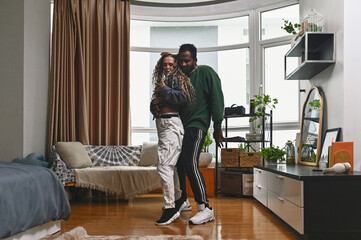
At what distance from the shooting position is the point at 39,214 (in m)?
2.48

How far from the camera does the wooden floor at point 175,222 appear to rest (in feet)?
9.23

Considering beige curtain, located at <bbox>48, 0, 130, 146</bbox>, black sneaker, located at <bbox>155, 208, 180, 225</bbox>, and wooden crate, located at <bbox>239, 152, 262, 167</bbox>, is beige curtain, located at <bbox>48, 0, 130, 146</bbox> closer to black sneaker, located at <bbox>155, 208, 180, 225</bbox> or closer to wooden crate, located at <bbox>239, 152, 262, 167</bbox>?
wooden crate, located at <bbox>239, 152, 262, 167</bbox>

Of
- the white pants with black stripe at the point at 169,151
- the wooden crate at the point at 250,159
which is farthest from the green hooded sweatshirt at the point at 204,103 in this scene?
the wooden crate at the point at 250,159

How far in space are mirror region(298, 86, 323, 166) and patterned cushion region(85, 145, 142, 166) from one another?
204 centimetres

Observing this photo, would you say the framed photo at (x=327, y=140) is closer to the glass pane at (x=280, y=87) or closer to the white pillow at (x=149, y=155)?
the glass pane at (x=280, y=87)

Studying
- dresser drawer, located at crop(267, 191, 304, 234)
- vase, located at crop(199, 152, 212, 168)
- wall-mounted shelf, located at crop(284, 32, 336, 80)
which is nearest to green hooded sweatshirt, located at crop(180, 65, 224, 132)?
dresser drawer, located at crop(267, 191, 304, 234)

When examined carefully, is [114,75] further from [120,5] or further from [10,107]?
[10,107]

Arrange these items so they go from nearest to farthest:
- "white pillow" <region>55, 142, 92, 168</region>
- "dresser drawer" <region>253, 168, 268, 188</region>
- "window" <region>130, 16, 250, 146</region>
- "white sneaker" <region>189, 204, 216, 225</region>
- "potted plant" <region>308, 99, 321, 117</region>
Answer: "white sneaker" <region>189, 204, 216, 225</region>, "dresser drawer" <region>253, 168, 268, 188</region>, "potted plant" <region>308, 99, 321, 117</region>, "white pillow" <region>55, 142, 92, 168</region>, "window" <region>130, 16, 250, 146</region>

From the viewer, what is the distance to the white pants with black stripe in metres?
3.18

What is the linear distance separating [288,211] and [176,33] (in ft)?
12.9

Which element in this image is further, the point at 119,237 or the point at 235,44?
the point at 235,44

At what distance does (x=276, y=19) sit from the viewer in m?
5.65

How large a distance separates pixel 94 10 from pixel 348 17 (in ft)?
11.2

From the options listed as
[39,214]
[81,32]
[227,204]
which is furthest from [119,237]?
[81,32]
